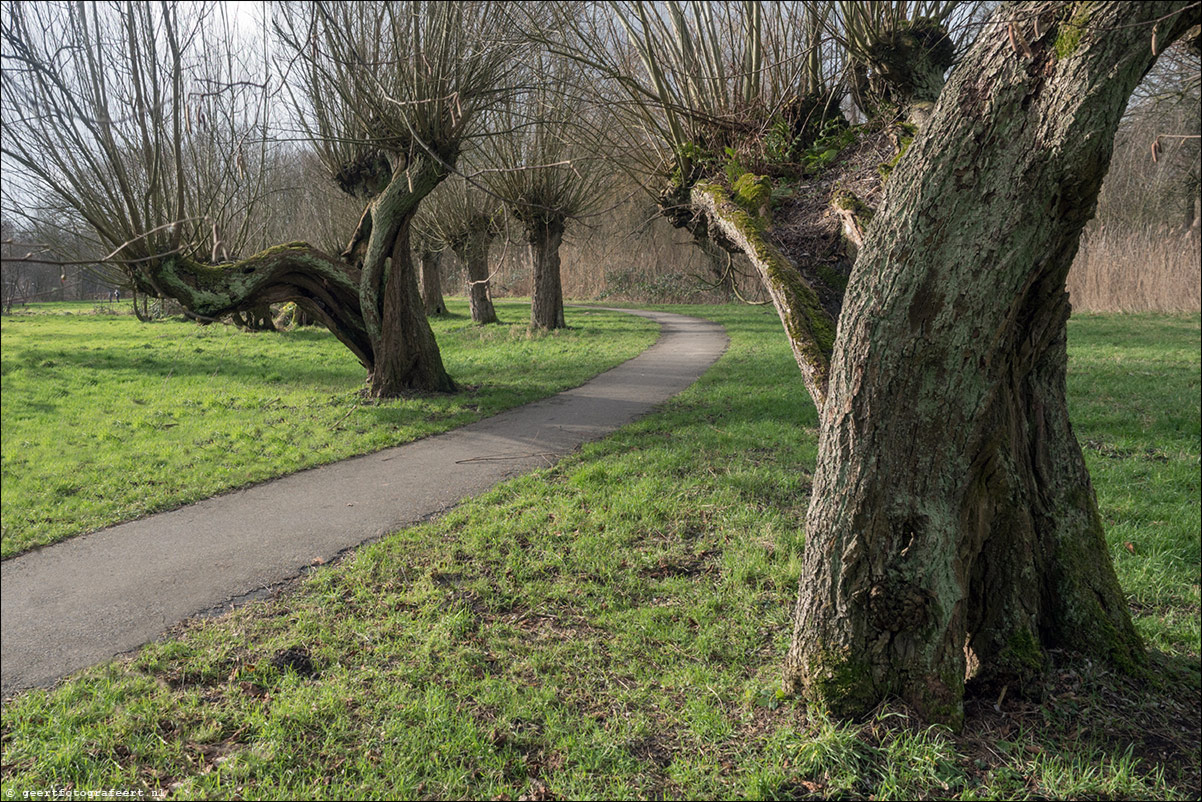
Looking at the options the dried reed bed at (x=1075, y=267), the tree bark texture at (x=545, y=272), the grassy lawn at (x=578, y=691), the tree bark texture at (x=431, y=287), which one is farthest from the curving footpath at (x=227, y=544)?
the tree bark texture at (x=431, y=287)


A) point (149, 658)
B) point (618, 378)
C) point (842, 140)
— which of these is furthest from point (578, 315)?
point (149, 658)

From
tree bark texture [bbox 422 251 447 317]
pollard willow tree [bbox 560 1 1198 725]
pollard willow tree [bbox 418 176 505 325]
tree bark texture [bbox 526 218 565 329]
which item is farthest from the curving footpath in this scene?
tree bark texture [bbox 422 251 447 317]

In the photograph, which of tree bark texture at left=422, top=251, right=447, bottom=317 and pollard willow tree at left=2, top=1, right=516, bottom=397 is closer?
pollard willow tree at left=2, top=1, right=516, bottom=397

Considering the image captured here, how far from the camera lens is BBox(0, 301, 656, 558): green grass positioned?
659cm

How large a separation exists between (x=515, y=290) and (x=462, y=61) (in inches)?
1135

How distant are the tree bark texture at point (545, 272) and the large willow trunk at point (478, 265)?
1.53 metres

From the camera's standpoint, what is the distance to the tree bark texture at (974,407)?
Answer: 8.09 feet

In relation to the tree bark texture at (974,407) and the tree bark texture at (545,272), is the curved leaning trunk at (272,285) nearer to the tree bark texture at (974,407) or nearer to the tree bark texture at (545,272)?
the tree bark texture at (974,407)

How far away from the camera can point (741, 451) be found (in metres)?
7.15

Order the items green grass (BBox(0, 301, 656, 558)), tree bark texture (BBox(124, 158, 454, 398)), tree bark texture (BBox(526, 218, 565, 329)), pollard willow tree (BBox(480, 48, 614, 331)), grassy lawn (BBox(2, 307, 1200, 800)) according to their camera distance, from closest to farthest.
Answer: grassy lawn (BBox(2, 307, 1200, 800))
green grass (BBox(0, 301, 656, 558))
tree bark texture (BBox(124, 158, 454, 398))
pollard willow tree (BBox(480, 48, 614, 331))
tree bark texture (BBox(526, 218, 565, 329))

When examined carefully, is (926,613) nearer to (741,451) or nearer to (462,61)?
(741,451)

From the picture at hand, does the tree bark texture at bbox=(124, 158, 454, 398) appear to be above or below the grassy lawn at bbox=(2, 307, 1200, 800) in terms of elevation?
above

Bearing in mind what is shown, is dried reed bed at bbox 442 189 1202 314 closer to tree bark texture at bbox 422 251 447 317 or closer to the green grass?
tree bark texture at bbox 422 251 447 317

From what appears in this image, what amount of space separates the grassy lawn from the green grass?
110 inches
